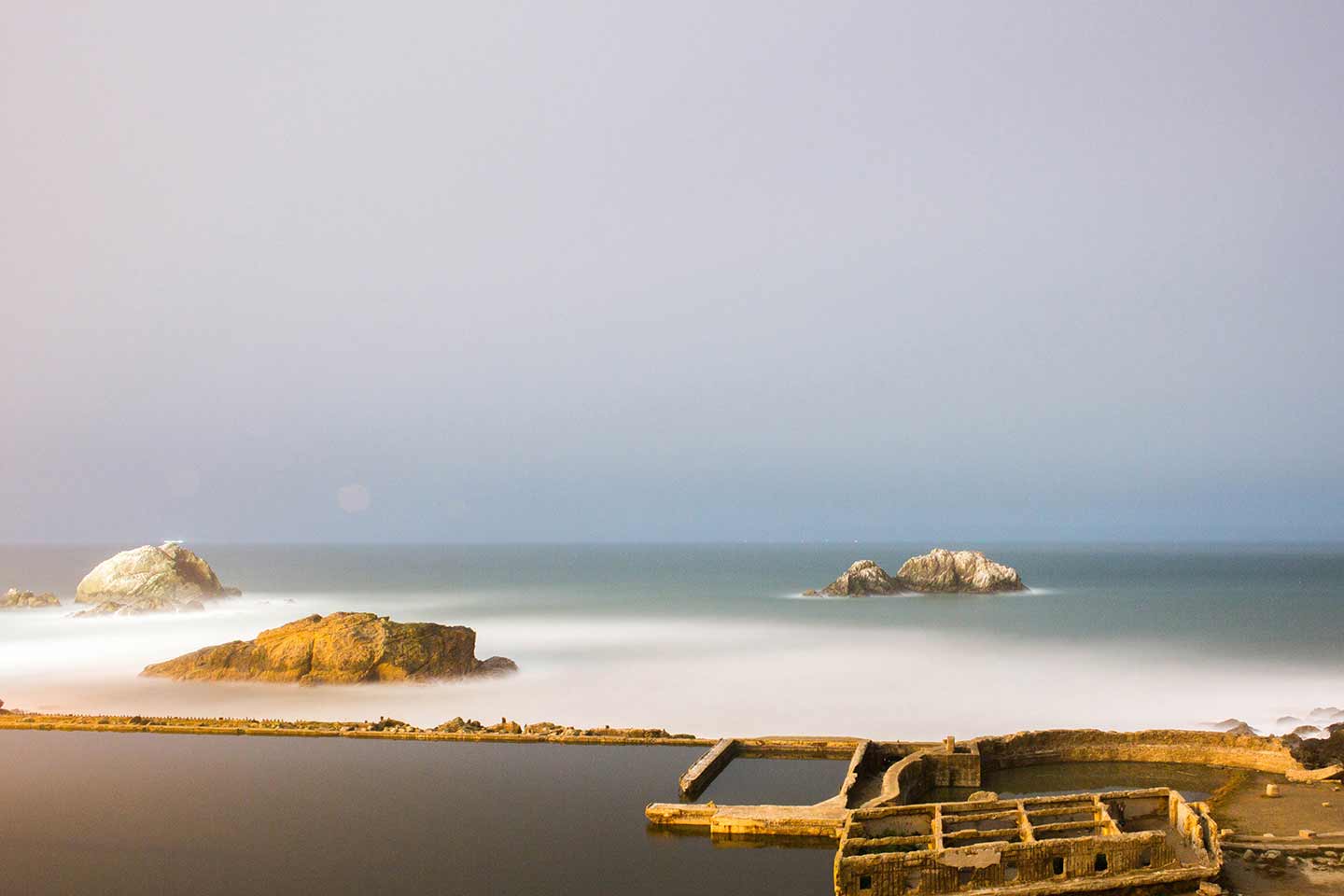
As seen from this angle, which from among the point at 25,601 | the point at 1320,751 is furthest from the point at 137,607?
the point at 1320,751

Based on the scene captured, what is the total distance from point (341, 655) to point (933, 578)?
311 feet

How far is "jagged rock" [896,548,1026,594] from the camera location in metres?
138

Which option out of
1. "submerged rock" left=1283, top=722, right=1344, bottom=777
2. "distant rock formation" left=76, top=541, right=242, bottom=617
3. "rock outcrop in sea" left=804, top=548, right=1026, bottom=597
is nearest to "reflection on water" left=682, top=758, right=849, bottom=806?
"submerged rock" left=1283, top=722, right=1344, bottom=777

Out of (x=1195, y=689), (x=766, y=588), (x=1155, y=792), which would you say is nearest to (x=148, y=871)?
(x=1155, y=792)

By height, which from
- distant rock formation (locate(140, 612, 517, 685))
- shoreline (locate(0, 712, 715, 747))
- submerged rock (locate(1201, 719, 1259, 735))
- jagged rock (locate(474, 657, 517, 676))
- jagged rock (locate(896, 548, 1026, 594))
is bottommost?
submerged rock (locate(1201, 719, 1259, 735))

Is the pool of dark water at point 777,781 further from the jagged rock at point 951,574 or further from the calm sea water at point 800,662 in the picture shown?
the jagged rock at point 951,574

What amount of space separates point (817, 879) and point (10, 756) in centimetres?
3692

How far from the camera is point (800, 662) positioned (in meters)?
80.4

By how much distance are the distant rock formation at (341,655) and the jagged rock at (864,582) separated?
8381 cm

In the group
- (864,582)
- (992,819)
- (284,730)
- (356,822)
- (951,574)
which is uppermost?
(951,574)

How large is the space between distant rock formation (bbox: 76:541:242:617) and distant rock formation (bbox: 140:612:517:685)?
53050 millimetres

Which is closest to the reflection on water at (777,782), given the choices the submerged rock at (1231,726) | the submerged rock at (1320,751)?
the submerged rock at (1320,751)

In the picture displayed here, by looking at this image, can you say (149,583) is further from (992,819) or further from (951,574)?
(992,819)

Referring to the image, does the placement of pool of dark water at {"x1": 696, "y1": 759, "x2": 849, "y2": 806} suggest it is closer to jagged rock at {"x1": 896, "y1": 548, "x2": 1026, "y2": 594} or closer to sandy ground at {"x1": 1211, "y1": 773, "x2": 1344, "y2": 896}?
sandy ground at {"x1": 1211, "y1": 773, "x2": 1344, "y2": 896}
